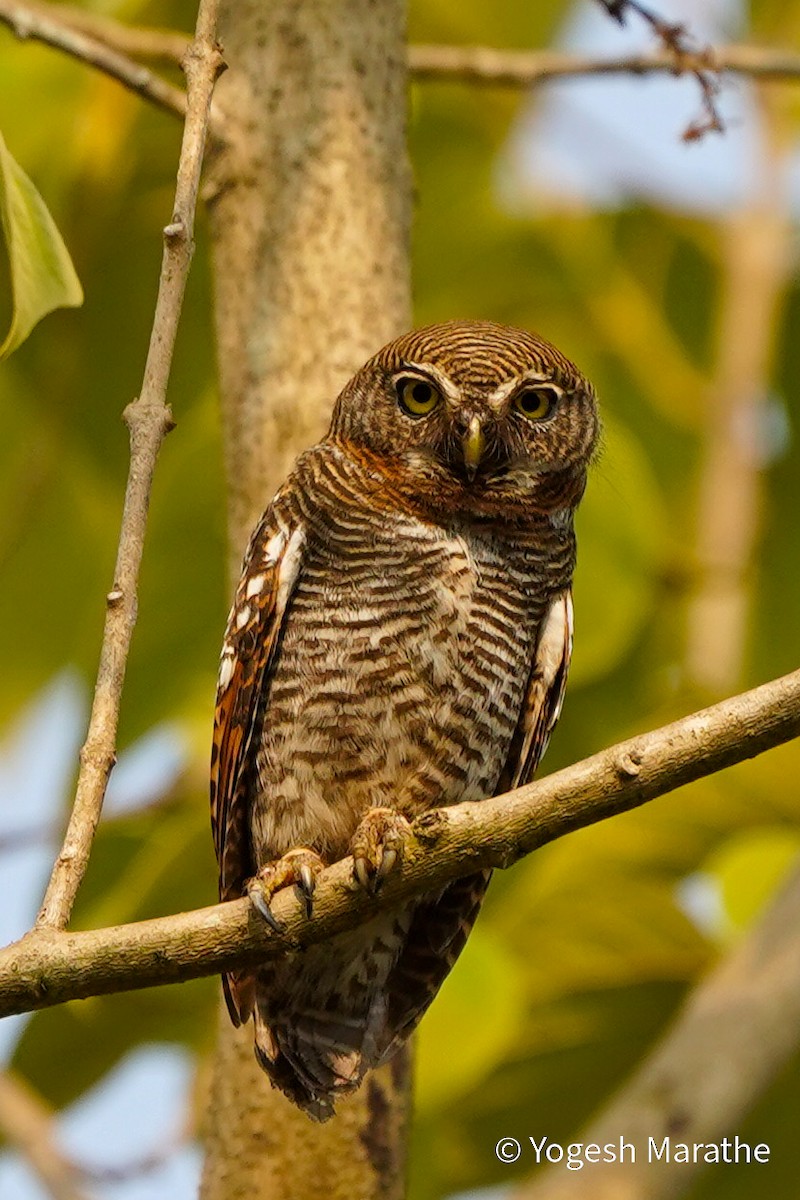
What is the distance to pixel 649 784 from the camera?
2586 mm

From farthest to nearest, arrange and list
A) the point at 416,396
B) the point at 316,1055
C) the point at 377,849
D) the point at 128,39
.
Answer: the point at 128,39 → the point at 416,396 → the point at 316,1055 → the point at 377,849

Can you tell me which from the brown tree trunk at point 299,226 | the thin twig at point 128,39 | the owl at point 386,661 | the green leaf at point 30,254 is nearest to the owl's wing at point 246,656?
the owl at point 386,661

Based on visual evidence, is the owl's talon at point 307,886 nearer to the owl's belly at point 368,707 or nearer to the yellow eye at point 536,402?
the owl's belly at point 368,707

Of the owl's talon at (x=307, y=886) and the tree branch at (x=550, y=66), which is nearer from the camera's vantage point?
the owl's talon at (x=307, y=886)

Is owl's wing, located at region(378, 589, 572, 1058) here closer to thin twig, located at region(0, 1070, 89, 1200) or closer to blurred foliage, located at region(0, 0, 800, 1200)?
blurred foliage, located at region(0, 0, 800, 1200)

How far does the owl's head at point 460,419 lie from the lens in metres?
4.01

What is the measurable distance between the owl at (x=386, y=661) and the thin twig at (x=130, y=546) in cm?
102

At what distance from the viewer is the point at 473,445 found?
3986mm

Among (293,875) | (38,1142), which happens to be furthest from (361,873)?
(38,1142)

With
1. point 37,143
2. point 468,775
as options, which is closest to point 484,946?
point 468,775

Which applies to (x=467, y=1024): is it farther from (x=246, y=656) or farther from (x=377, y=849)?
(x=377, y=849)

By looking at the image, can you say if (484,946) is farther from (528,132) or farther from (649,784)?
(528,132)

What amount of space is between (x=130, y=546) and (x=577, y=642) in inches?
97.6

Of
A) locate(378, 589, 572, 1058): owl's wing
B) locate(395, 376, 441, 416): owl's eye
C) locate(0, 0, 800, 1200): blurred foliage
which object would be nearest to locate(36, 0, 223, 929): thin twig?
locate(395, 376, 441, 416): owl's eye
